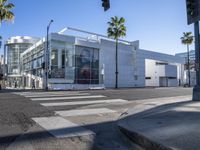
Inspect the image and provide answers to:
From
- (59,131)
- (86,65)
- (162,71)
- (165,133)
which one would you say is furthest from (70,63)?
(165,133)

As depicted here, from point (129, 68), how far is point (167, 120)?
158 feet

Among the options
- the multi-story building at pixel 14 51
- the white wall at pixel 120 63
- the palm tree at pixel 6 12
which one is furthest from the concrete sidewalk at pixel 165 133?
the multi-story building at pixel 14 51

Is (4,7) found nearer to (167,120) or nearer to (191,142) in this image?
(167,120)

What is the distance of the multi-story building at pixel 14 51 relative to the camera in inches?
2633

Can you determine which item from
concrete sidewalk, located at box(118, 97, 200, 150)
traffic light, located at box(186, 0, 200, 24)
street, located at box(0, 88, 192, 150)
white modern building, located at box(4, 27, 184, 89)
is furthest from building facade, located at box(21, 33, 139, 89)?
concrete sidewalk, located at box(118, 97, 200, 150)

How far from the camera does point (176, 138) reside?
564 centimetres

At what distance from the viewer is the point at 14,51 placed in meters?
68.5

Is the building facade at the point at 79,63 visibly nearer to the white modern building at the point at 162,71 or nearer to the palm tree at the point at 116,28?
the palm tree at the point at 116,28

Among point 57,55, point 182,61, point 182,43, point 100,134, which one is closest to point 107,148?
point 100,134

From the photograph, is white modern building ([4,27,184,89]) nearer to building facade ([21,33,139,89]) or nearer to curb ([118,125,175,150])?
building facade ([21,33,139,89])

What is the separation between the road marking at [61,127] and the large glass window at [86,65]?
3464cm

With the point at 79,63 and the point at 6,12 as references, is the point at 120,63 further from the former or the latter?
→ the point at 6,12

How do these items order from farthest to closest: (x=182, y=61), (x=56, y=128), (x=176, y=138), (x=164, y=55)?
(x=182, y=61)
(x=164, y=55)
(x=56, y=128)
(x=176, y=138)

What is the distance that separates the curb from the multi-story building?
205ft
